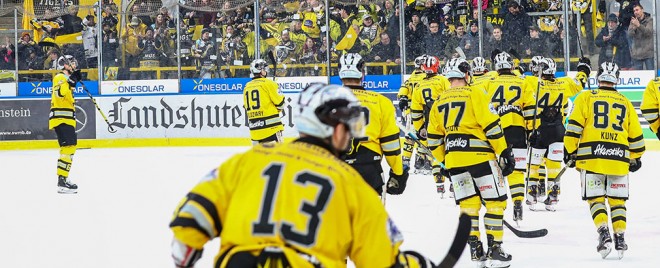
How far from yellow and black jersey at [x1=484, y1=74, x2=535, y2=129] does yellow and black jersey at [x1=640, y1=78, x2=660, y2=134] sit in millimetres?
1256

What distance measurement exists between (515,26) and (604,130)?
30.1 ft

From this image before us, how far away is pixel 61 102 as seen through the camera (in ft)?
37.4

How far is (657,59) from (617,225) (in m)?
8.75

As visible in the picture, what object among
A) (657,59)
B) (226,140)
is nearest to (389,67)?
(226,140)

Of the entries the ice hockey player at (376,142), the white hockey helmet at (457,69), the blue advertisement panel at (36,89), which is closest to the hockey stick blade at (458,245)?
the ice hockey player at (376,142)

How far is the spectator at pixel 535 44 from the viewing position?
15.3m

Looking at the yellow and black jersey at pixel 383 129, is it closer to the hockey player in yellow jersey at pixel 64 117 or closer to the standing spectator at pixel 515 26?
the hockey player in yellow jersey at pixel 64 117

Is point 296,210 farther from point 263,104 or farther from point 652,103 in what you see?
point 263,104

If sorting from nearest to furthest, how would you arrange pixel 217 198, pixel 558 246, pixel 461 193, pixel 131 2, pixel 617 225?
1. pixel 217 198
2. pixel 461 193
3. pixel 617 225
4. pixel 558 246
5. pixel 131 2

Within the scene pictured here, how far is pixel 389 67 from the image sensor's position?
1641 cm

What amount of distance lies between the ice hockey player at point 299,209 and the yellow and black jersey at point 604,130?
13.4 feet

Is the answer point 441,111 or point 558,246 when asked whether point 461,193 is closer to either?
point 441,111

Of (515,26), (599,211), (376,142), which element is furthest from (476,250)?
(515,26)

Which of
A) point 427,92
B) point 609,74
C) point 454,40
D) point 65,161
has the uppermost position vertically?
point 454,40
